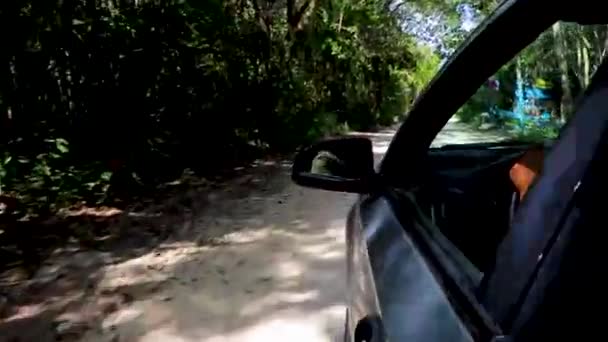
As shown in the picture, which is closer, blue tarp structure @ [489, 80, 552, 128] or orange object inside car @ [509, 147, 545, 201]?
orange object inside car @ [509, 147, 545, 201]

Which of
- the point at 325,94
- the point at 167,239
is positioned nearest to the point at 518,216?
the point at 167,239

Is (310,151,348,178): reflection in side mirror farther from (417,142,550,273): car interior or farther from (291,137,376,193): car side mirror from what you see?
(417,142,550,273): car interior

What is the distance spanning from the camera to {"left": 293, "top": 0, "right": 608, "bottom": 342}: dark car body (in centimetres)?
78

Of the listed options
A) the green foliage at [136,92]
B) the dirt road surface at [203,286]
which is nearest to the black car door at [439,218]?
the dirt road surface at [203,286]

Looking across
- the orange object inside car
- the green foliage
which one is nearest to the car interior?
the orange object inside car

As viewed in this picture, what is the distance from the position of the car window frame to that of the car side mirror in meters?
0.09

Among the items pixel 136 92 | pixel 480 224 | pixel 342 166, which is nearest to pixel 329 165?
pixel 342 166

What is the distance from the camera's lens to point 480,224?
6.23 feet

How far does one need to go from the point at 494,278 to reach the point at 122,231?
544 cm

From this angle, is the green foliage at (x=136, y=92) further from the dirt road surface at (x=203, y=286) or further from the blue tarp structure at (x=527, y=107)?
the blue tarp structure at (x=527, y=107)

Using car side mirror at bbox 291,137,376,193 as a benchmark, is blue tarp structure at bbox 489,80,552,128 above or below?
above

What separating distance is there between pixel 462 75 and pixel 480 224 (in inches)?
19.7

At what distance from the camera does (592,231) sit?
2.55 feet

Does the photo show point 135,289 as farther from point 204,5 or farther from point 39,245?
point 204,5
